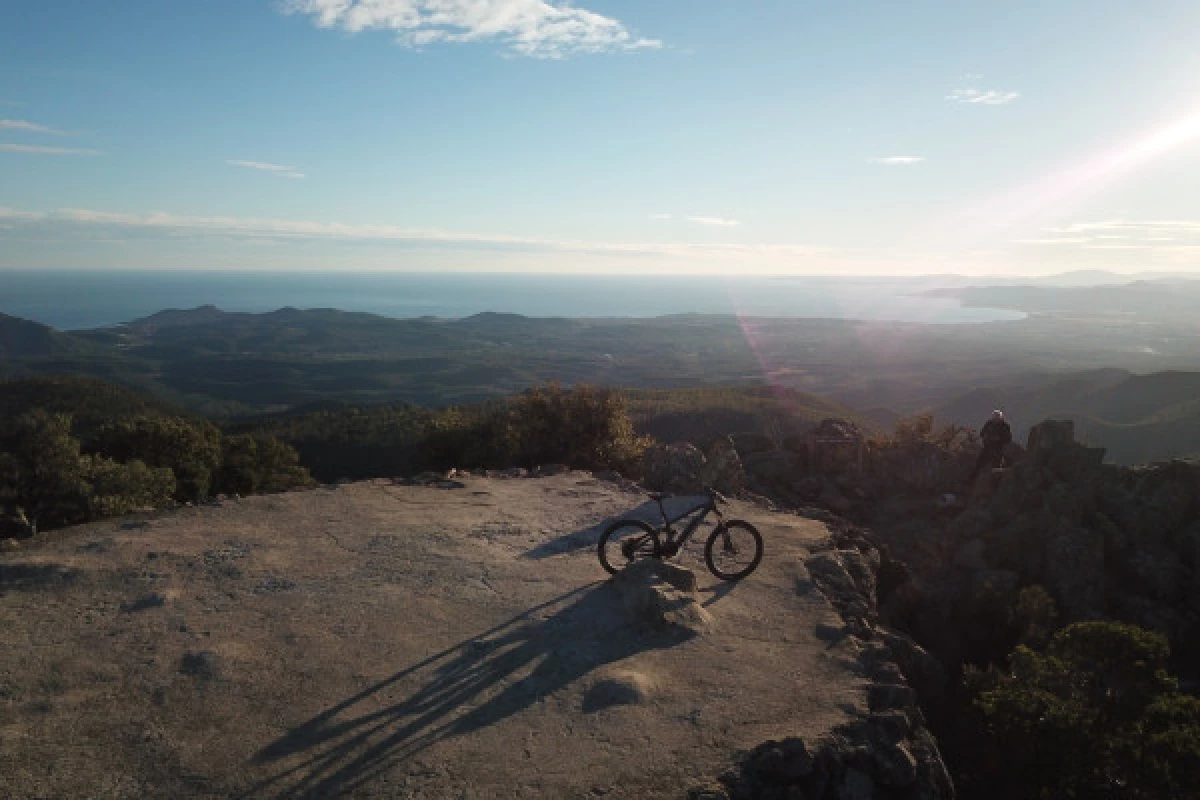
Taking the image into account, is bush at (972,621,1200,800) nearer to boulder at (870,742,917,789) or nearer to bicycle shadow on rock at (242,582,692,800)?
boulder at (870,742,917,789)

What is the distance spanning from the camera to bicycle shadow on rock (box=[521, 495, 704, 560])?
11.9 m

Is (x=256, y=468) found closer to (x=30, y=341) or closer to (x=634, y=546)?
(x=634, y=546)

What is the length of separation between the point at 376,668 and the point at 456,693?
3.68 ft

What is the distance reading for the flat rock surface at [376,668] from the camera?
6.73m

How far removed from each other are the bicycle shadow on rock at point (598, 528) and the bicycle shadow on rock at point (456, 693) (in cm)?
Answer: 174

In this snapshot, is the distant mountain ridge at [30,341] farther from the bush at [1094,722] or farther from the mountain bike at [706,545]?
the bush at [1094,722]

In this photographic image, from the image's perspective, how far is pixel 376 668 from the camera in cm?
833

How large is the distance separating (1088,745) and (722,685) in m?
4.21

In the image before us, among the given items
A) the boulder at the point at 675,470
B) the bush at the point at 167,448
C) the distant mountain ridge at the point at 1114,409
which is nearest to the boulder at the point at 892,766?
the boulder at the point at 675,470

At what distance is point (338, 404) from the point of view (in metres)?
92.4

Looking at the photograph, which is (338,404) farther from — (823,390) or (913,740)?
(913,740)

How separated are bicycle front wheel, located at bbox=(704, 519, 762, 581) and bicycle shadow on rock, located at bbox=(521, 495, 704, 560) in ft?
1.99

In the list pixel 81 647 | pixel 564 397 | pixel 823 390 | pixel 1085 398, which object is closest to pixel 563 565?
pixel 81 647

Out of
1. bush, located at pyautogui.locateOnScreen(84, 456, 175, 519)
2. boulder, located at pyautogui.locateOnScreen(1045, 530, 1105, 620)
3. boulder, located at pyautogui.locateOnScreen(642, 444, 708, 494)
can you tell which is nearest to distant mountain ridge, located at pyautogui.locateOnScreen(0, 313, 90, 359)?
bush, located at pyautogui.locateOnScreen(84, 456, 175, 519)
